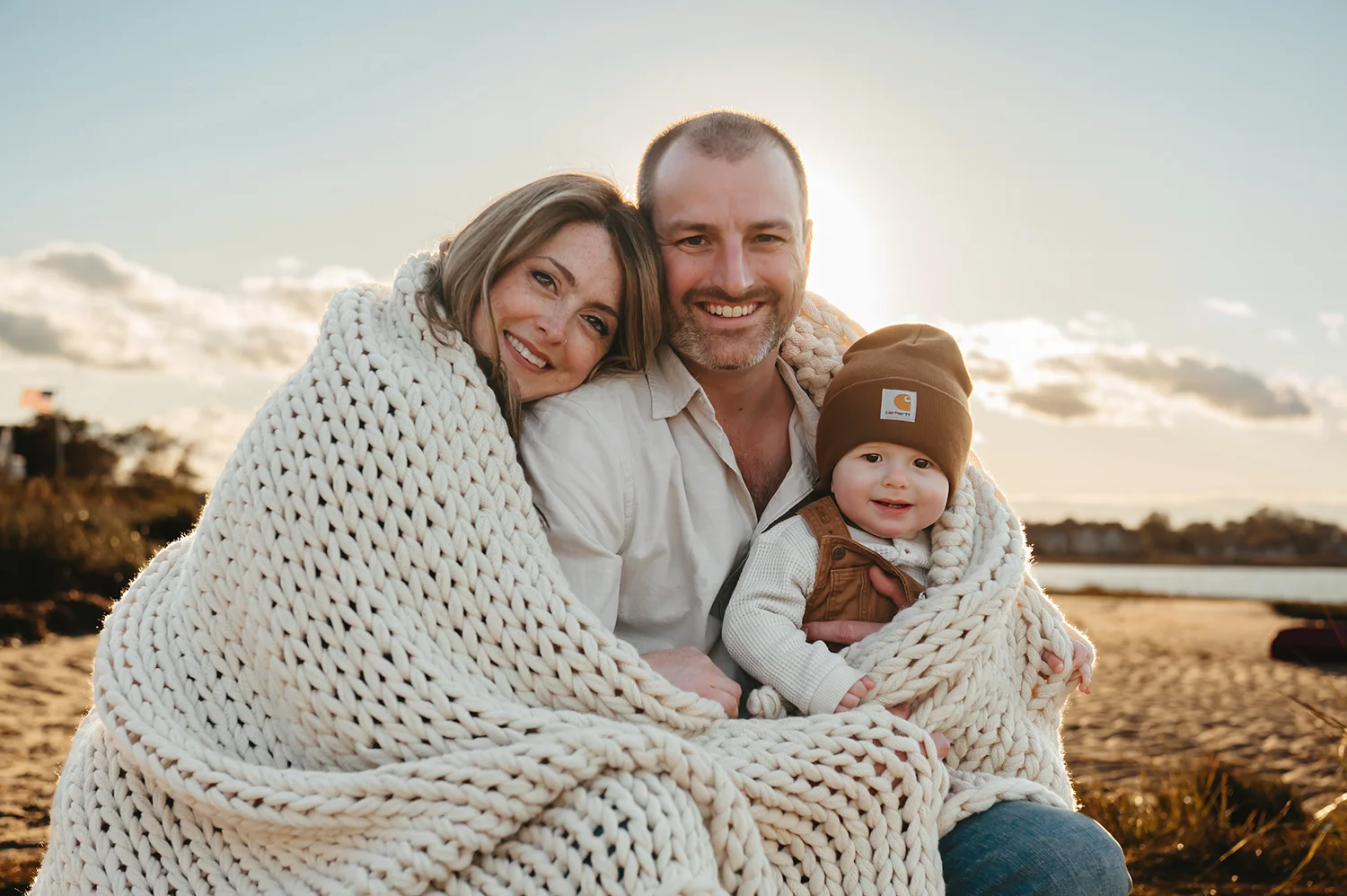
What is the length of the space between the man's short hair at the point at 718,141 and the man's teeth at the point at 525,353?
0.68m

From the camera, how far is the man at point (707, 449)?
2.24 meters

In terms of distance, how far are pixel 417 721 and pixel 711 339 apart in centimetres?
133

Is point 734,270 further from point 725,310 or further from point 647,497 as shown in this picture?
point 647,497

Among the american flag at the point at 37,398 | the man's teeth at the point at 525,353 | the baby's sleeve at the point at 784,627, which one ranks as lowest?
the american flag at the point at 37,398

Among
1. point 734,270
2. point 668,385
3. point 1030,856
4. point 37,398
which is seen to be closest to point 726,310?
point 734,270

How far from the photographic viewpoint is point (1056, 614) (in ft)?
8.80

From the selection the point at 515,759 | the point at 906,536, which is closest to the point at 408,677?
the point at 515,759

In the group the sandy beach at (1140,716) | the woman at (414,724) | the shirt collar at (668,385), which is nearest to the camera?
the woman at (414,724)

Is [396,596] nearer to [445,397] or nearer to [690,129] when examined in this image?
[445,397]

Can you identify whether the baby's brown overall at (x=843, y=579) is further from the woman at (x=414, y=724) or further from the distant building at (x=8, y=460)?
the distant building at (x=8, y=460)

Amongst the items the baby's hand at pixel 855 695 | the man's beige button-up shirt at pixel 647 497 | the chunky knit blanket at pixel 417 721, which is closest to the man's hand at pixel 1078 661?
the chunky knit blanket at pixel 417 721

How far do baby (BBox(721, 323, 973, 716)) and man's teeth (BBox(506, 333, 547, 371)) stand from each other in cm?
70

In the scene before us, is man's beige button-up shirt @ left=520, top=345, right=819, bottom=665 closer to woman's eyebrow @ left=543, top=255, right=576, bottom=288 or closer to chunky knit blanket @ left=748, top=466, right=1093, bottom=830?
woman's eyebrow @ left=543, top=255, right=576, bottom=288

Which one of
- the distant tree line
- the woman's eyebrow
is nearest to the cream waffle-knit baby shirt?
the woman's eyebrow
